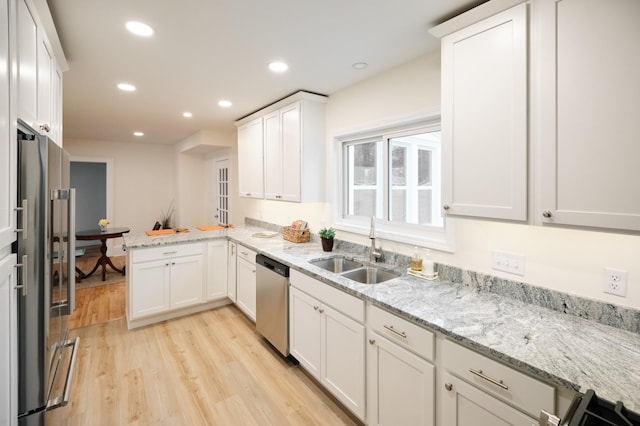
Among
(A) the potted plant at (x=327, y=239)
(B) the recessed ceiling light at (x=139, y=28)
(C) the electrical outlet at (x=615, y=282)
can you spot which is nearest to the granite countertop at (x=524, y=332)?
(C) the electrical outlet at (x=615, y=282)

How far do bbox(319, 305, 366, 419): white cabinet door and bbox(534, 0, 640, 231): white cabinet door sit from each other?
118 cm

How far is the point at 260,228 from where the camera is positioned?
4.27m

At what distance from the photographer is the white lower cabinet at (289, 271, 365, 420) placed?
6.05 feet

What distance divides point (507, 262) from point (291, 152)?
2077 millimetres

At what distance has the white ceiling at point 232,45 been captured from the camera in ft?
5.24

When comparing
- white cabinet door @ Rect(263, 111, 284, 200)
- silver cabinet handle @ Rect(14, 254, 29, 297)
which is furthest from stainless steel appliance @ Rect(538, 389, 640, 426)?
white cabinet door @ Rect(263, 111, 284, 200)

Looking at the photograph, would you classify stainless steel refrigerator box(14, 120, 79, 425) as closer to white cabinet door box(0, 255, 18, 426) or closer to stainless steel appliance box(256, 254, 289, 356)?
white cabinet door box(0, 255, 18, 426)

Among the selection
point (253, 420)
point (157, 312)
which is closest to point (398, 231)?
point (253, 420)

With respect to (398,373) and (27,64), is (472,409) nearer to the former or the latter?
(398,373)

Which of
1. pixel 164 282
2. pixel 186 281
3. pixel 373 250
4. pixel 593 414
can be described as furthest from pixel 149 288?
pixel 593 414

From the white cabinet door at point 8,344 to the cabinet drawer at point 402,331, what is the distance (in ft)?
5.03

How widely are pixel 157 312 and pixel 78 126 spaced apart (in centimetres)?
328

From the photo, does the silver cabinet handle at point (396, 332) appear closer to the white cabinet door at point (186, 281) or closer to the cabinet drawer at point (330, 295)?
the cabinet drawer at point (330, 295)

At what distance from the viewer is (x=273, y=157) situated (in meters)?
3.33
